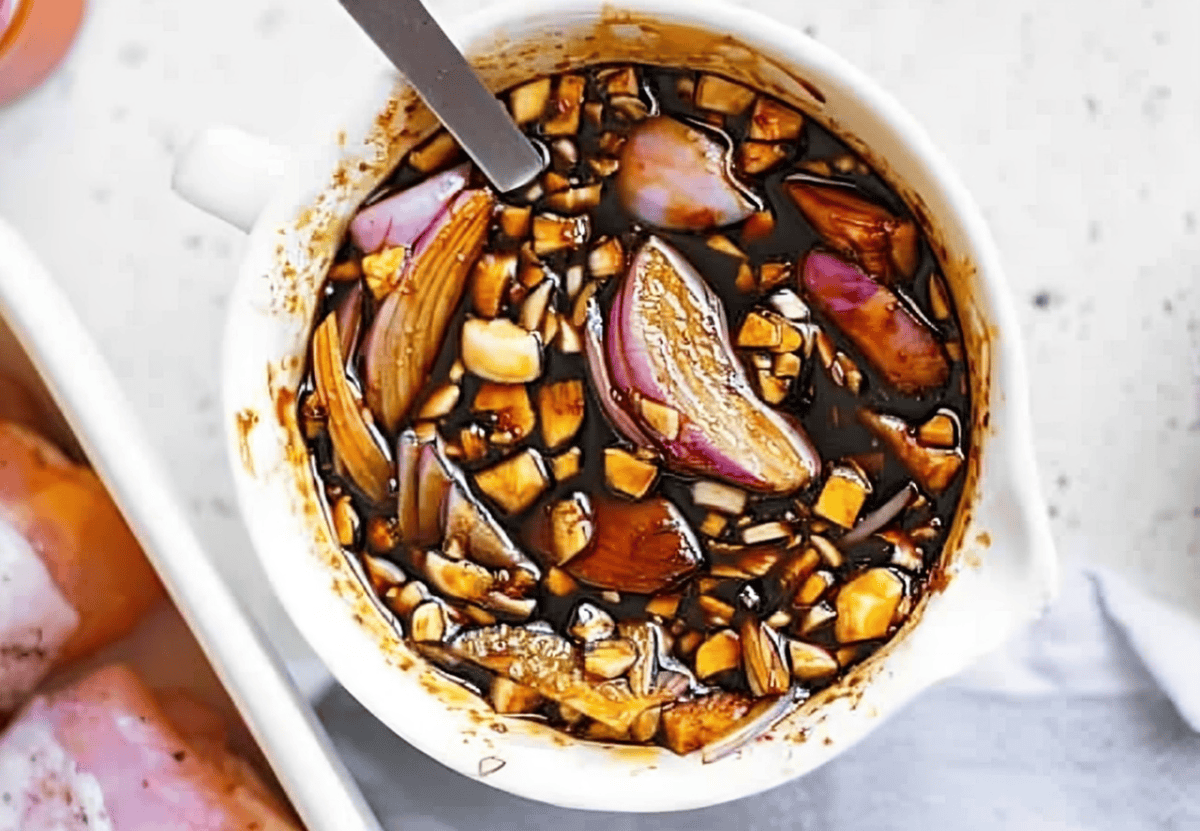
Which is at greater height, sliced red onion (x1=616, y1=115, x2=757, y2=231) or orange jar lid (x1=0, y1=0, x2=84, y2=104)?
orange jar lid (x1=0, y1=0, x2=84, y2=104)

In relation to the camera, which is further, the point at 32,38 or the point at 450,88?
the point at 32,38

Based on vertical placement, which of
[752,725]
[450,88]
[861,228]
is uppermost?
[450,88]

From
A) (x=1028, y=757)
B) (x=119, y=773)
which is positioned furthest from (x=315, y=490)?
(x=1028, y=757)

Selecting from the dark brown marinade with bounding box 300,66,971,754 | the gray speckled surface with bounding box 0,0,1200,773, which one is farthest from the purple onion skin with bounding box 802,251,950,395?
the gray speckled surface with bounding box 0,0,1200,773

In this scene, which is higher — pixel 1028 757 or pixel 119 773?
pixel 119 773

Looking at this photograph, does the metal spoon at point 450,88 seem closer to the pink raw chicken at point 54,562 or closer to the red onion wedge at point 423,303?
the red onion wedge at point 423,303

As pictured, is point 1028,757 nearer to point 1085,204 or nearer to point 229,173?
point 1085,204

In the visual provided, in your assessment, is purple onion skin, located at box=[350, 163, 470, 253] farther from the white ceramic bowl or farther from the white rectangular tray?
the white rectangular tray
